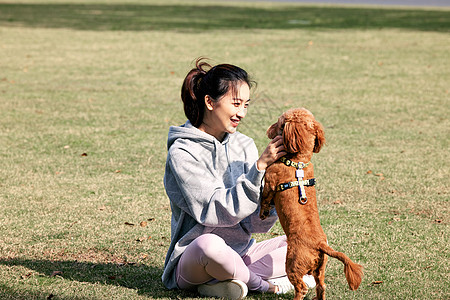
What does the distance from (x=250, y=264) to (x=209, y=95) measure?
46.7 inches

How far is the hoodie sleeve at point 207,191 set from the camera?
3.27m

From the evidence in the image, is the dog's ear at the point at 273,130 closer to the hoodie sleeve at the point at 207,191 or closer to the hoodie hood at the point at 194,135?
the hoodie sleeve at the point at 207,191

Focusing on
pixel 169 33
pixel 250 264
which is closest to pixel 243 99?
pixel 250 264

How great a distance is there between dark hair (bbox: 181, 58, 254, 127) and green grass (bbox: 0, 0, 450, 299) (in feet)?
3.93

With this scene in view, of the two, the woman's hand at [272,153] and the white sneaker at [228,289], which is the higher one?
the woman's hand at [272,153]

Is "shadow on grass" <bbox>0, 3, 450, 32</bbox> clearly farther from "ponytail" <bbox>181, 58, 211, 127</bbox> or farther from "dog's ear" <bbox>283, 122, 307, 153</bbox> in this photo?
"dog's ear" <bbox>283, 122, 307, 153</bbox>

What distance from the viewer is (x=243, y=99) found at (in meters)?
3.51

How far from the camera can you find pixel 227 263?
3.39 m

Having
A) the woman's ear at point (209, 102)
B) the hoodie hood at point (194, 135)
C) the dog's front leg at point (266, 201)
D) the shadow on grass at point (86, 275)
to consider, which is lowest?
the shadow on grass at point (86, 275)

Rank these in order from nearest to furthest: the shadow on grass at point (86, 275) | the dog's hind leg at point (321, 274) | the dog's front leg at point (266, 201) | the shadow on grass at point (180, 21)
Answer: the dog's hind leg at point (321, 274) → the dog's front leg at point (266, 201) → the shadow on grass at point (86, 275) → the shadow on grass at point (180, 21)

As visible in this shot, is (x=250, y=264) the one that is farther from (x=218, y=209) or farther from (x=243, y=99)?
(x=243, y=99)

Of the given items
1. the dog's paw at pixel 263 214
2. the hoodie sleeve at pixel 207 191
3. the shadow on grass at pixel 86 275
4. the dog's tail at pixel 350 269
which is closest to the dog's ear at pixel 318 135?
the hoodie sleeve at pixel 207 191

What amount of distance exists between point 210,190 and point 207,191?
2cm

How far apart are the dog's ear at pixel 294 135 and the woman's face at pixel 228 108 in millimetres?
465
